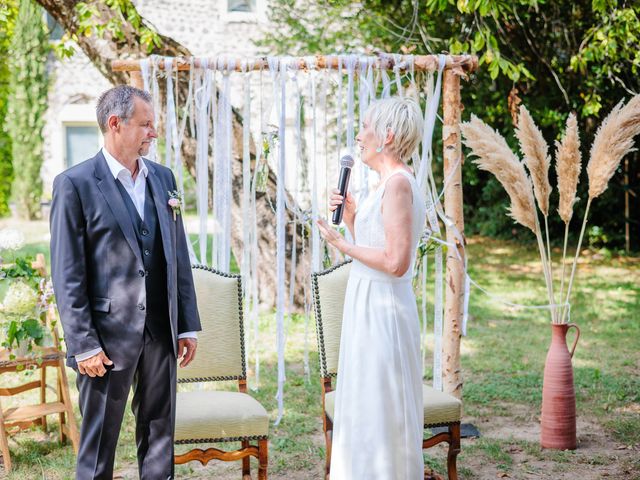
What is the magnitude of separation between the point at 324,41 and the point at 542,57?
9.80 ft

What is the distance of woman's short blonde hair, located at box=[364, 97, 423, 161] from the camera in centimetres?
271

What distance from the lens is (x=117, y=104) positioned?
2.61 meters

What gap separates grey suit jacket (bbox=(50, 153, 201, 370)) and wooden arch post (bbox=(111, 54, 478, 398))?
1.70 metres

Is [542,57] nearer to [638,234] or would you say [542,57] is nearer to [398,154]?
[638,234]

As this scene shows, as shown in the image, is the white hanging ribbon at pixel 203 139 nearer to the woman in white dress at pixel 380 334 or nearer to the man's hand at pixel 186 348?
the man's hand at pixel 186 348

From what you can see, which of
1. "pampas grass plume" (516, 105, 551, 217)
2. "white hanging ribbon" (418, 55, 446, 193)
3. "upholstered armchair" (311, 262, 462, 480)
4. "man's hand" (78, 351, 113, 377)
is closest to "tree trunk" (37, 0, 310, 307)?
"white hanging ribbon" (418, 55, 446, 193)

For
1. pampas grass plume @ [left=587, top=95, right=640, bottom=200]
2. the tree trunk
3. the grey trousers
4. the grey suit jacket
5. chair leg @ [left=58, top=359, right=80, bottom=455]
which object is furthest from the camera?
the tree trunk

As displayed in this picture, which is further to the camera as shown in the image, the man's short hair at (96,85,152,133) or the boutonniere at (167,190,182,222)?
the boutonniere at (167,190,182,222)

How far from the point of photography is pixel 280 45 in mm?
9883

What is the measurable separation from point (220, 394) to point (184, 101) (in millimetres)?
3536

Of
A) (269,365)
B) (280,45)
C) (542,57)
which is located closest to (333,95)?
(280,45)

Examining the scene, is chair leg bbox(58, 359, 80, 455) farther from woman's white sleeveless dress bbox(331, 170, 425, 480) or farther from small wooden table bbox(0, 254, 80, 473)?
woman's white sleeveless dress bbox(331, 170, 425, 480)

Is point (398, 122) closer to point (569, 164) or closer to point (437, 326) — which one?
point (569, 164)

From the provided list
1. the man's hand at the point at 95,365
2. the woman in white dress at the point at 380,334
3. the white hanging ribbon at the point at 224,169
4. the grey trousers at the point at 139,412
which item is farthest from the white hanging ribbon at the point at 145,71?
the man's hand at the point at 95,365
